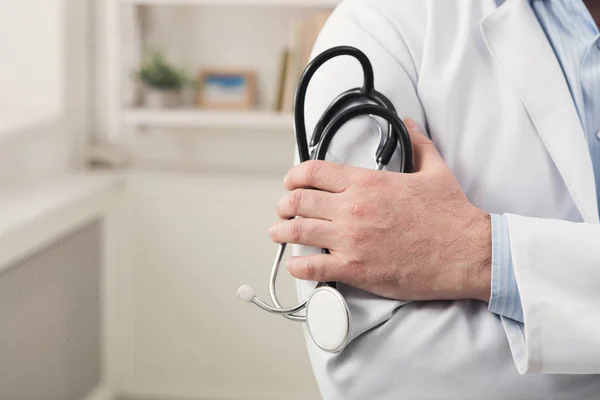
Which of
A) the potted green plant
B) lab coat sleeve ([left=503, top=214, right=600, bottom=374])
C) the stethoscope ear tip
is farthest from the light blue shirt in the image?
the potted green plant

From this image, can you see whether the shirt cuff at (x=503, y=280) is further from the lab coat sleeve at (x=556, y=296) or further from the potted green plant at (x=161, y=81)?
the potted green plant at (x=161, y=81)

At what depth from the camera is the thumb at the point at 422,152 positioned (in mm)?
913

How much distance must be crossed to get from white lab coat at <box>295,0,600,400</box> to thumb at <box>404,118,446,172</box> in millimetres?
37

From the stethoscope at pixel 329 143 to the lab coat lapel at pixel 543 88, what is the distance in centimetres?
18

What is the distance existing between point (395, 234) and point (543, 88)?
11.2 inches

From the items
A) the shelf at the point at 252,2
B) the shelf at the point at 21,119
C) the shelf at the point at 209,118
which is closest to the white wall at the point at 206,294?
the shelf at the point at 209,118

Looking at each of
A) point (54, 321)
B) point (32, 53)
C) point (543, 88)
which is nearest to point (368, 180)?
point (543, 88)

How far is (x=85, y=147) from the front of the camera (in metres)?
2.81

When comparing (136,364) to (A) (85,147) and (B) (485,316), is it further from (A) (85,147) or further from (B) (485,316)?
(B) (485,316)

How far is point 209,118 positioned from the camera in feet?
8.50

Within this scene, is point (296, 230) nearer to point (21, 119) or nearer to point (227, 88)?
point (21, 119)

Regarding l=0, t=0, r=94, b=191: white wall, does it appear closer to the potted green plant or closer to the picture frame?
the potted green plant

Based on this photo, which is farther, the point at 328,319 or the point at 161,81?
the point at 161,81

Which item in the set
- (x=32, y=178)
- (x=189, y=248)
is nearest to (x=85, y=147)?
(x=32, y=178)
